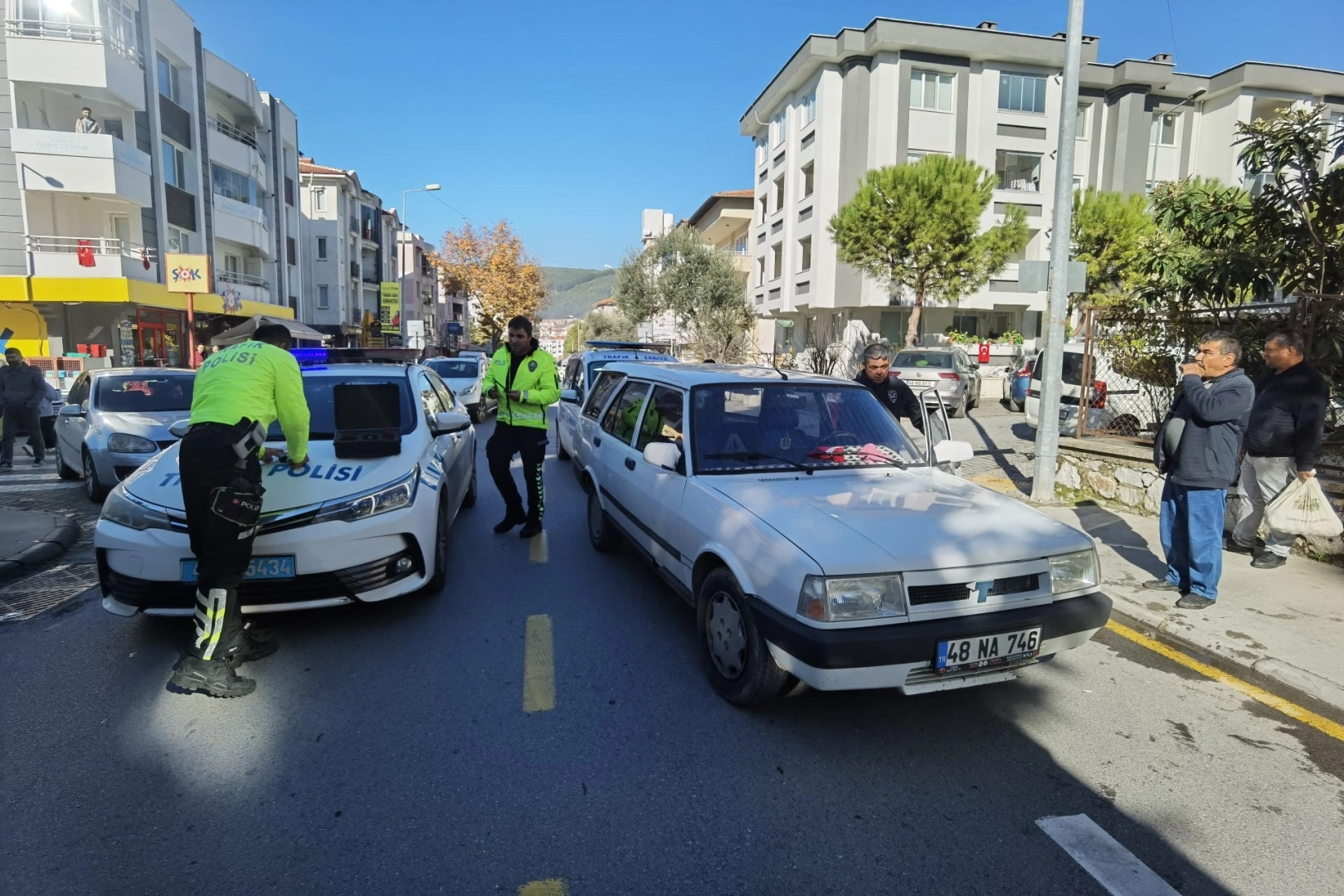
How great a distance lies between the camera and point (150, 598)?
165 inches

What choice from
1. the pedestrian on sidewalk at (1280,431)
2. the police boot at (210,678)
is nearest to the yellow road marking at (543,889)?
the police boot at (210,678)

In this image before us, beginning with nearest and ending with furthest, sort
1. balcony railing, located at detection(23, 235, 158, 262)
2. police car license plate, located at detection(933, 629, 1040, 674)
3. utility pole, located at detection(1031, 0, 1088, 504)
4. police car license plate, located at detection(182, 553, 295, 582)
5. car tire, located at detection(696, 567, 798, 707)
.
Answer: police car license plate, located at detection(933, 629, 1040, 674) → car tire, located at detection(696, 567, 798, 707) → police car license plate, located at detection(182, 553, 295, 582) → utility pole, located at detection(1031, 0, 1088, 504) → balcony railing, located at detection(23, 235, 158, 262)

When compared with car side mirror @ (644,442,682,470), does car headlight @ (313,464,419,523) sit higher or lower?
lower

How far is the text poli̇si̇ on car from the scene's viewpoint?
4.18 meters

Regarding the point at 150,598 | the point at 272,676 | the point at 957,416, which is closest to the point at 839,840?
the point at 272,676

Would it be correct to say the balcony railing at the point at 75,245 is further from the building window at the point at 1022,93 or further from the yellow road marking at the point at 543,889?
the building window at the point at 1022,93

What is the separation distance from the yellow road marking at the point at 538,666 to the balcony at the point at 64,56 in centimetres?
2497

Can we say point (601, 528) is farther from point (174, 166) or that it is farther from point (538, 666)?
point (174, 166)

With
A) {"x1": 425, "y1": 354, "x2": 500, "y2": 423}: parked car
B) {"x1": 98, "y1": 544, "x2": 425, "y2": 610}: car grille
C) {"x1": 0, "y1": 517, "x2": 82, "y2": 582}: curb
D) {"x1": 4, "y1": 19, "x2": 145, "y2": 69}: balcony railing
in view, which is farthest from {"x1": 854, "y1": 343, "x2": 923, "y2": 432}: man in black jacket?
{"x1": 4, "y1": 19, "x2": 145, "y2": 69}: balcony railing

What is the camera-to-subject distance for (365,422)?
17.1ft

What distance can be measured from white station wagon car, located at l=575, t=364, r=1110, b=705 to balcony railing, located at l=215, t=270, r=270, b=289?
30.6 m

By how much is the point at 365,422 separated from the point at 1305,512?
21.7 ft

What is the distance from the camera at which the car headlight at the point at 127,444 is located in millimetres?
8094

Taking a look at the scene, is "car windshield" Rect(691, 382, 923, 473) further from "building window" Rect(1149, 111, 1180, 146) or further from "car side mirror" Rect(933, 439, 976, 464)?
"building window" Rect(1149, 111, 1180, 146)
